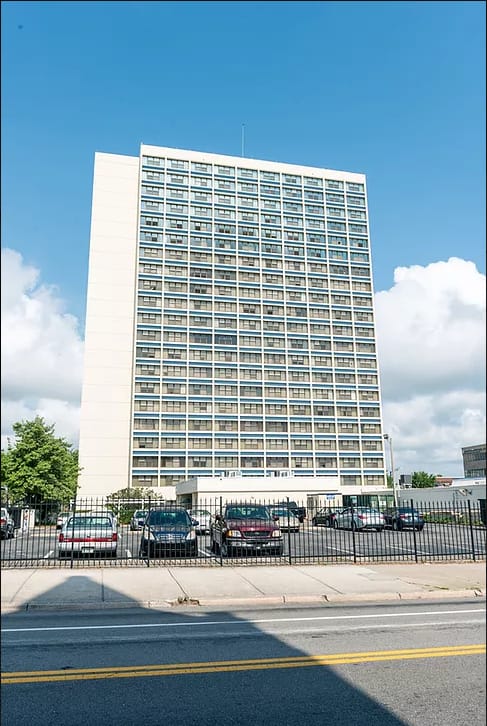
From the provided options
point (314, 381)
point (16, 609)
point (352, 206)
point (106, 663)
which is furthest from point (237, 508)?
point (352, 206)

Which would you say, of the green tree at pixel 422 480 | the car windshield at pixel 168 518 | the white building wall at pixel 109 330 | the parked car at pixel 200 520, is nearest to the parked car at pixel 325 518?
the parked car at pixel 200 520

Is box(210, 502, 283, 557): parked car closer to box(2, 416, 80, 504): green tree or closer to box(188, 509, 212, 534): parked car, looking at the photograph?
box(188, 509, 212, 534): parked car

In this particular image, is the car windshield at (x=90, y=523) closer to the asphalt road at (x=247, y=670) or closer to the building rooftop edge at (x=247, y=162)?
the asphalt road at (x=247, y=670)

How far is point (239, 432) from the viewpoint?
86438 millimetres

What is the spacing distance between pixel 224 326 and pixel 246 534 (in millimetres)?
73045

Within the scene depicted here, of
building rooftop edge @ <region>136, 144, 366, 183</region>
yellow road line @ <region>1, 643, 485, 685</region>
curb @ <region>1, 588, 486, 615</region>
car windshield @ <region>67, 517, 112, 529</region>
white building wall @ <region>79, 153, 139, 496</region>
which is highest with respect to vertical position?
building rooftop edge @ <region>136, 144, 366, 183</region>

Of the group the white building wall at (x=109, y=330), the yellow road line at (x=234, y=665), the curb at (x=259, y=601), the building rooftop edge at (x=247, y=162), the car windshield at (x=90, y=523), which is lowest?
the curb at (x=259, y=601)

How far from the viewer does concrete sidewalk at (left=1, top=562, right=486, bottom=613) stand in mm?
12266

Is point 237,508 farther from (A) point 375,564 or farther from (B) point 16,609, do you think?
(B) point 16,609

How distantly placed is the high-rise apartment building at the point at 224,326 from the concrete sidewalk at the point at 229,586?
66.5 metres

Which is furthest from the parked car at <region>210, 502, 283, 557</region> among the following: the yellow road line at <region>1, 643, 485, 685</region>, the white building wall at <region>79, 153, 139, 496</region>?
the white building wall at <region>79, 153, 139, 496</region>

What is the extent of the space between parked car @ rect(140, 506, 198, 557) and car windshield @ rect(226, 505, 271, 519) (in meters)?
1.42

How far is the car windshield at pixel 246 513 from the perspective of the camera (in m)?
19.7

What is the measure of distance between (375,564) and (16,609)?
36.2 feet
